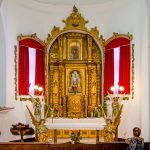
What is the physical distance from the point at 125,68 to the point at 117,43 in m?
1.13

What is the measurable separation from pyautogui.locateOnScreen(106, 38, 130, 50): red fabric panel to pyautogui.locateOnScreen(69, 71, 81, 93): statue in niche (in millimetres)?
1728

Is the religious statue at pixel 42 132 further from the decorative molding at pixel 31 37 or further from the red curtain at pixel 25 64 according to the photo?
the decorative molding at pixel 31 37

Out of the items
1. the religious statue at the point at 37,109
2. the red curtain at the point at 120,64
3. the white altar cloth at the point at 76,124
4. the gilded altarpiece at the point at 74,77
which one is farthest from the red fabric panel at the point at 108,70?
the religious statue at the point at 37,109

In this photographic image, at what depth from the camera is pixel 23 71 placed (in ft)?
46.4

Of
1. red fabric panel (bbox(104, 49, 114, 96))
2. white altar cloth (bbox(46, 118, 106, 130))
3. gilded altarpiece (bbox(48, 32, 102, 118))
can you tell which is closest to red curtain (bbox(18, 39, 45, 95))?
gilded altarpiece (bbox(48, 32, 102, 118))

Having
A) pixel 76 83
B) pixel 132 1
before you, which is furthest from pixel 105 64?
pixel 132 1

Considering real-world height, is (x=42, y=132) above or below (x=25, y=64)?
below

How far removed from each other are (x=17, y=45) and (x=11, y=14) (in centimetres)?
121

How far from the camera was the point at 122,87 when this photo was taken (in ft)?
45.3

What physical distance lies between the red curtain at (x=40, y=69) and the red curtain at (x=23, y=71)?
1.78 ft

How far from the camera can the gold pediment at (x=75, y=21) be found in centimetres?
1496

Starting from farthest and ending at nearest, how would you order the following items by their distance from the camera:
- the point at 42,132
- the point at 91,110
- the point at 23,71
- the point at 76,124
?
the point at 91,110, the point at 23,71, the point at 76,124, the point at 42,132

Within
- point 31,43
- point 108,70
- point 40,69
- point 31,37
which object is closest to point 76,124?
point 108,70

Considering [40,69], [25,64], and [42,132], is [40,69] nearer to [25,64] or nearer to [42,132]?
[25,64]
